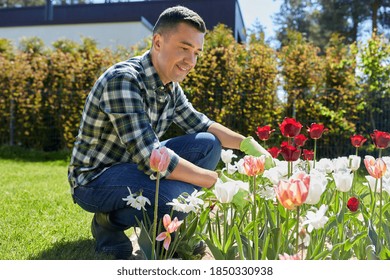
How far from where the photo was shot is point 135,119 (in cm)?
195

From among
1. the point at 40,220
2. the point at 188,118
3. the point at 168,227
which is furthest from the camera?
the point at 40,220

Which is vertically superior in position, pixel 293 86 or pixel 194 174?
pixel 194 174

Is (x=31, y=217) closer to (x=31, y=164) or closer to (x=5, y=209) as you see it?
(x=5, y=209)

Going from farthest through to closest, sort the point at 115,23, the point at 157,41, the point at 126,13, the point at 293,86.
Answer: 1. the point at 126,13
2. the point at 115,23
3. the point at 293,86
4. the point at 157,41

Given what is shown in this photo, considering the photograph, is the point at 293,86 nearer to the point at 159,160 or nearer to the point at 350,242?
the point at 350,242

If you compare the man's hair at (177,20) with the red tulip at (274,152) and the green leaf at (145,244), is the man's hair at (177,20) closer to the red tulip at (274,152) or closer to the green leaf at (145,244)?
the red tulip at (274,152)

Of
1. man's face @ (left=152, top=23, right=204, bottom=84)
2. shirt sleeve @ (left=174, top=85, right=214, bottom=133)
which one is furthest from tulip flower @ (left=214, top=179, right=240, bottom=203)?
shirt sleeve @ (left=174, top=85, right=214, bottom=133)

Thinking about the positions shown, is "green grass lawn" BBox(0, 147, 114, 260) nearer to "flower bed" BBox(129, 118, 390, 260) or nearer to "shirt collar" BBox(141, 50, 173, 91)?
"flower bed" BBox(129, 118, 390, 260)

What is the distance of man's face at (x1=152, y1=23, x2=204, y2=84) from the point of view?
2.10 m

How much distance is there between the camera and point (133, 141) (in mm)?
1947

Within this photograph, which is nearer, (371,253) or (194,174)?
(371,253)

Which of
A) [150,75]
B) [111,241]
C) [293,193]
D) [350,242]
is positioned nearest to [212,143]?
[150,75]

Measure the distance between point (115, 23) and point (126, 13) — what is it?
5.51ft

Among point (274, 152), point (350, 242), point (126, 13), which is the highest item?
point (126, 13)
